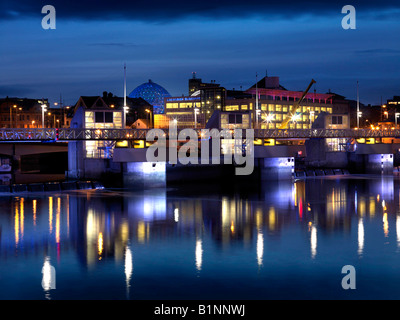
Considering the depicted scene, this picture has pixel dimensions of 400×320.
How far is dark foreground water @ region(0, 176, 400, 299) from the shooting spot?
1022 inches

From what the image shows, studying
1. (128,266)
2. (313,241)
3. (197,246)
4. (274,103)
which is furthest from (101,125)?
(274,103)

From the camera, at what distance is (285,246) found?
35.1 m

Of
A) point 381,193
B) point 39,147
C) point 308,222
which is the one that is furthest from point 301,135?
point 308,222

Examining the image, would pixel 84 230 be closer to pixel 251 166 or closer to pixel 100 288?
pixel 100 288

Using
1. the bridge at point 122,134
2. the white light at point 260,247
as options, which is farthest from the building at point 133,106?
the white light at point 260,247

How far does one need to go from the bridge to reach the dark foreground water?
1821 cm

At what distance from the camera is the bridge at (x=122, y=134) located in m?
77.7

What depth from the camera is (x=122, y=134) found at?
3260 inches

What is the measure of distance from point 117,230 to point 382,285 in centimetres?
2118

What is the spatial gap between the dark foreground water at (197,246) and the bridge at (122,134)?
18.2m

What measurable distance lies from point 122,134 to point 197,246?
4944cm

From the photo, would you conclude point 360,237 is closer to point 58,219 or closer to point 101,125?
point 58,219

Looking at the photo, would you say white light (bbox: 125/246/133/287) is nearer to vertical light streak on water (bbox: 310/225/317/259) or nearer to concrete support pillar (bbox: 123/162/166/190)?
vertical light streak on water (bbox: 310/225/317/259)

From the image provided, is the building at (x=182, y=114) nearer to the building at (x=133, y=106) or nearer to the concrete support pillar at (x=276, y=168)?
the building at (x=133, y=106)
